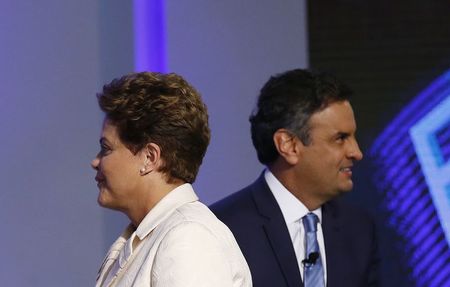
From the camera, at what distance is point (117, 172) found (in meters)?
2.12

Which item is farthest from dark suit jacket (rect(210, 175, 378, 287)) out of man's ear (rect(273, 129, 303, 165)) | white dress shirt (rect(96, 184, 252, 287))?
white dress shirt (rect(96, 184, 252, 287))

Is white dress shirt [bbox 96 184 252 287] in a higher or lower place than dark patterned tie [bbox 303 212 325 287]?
higher

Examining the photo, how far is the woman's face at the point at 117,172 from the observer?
2113mm

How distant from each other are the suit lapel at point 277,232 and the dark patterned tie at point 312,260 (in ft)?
0.14

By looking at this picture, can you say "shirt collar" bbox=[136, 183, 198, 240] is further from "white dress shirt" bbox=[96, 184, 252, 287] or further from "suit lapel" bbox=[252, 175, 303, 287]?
"suit lapel" bbox=[252, 175, 303, 287]

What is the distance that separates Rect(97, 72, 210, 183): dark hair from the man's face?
3.50ft

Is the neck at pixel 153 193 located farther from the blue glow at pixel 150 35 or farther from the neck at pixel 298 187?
the blue glow at pixel 150 35

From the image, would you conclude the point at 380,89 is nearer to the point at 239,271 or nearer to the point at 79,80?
the point at 79,80

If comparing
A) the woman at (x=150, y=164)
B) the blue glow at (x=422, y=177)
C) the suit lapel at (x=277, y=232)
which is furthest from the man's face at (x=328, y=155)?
the woman at (x=150, y=164)

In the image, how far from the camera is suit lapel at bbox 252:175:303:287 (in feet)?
9.90

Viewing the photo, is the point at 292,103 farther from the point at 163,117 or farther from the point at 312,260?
the point at 163,117

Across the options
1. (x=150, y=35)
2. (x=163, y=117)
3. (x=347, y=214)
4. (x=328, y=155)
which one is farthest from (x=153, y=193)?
(x=150, y=35)

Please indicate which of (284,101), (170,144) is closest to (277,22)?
(284,101)

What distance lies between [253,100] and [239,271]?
6.44 feet
